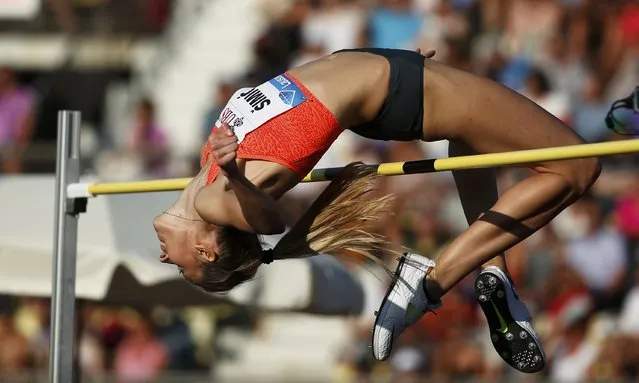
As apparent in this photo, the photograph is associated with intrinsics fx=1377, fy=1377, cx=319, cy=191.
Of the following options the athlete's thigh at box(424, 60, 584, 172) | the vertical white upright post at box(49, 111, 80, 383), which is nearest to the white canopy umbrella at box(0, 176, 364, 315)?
the vertical white upright post at box(49, 111, 80, 383)

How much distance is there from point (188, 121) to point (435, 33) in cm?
278

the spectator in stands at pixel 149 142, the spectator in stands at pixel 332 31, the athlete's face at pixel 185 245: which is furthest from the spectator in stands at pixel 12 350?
the athlete's face at pixel 185 245

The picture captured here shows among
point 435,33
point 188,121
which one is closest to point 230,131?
point 435,33

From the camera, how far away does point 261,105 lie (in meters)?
4.77

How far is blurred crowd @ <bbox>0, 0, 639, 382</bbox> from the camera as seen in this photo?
366 inches

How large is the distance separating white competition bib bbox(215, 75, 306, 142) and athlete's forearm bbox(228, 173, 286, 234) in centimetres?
29

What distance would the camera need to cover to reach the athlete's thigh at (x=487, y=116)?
479cm

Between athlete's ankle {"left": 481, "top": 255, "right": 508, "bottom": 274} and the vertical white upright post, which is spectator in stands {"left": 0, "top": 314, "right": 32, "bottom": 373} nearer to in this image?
the vertical white upright post

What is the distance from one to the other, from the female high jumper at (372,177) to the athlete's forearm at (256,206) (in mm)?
11

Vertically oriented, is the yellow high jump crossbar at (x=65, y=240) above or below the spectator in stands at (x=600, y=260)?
above

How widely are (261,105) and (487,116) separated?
2.58 ft

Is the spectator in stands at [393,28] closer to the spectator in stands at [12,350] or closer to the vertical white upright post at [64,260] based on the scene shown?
the spectator in stands at [12,350]

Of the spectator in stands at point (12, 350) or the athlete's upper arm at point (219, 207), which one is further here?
the spectator in stands at point (12, 350)

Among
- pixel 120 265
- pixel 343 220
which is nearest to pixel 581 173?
pixel 343 220
